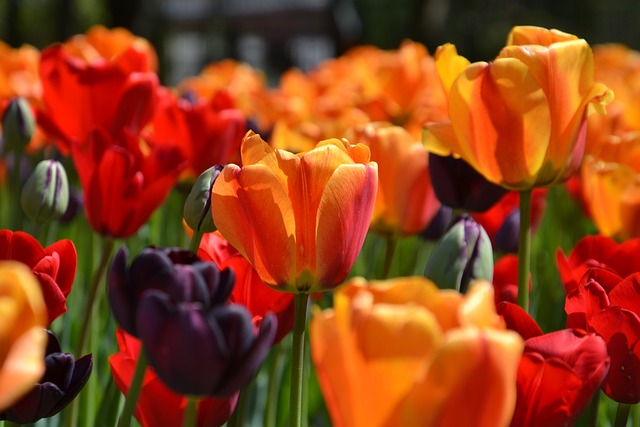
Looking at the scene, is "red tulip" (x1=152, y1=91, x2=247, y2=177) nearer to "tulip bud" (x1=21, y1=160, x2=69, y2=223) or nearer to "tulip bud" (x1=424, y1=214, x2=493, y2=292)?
"tulip bud" (x1=21, y1=160, x2=69, y2=223)

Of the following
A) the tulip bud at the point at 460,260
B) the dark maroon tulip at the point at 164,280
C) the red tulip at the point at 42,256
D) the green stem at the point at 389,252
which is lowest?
the green stem at the point at 389,252

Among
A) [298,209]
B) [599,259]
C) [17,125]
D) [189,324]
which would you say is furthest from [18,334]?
[17,125]

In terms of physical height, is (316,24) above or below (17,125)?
below

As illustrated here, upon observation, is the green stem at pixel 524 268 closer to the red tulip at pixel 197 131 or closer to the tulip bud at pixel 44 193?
the tulip bud at pixel 44 193

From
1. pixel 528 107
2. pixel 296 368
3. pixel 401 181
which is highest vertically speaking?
pixel 528 107

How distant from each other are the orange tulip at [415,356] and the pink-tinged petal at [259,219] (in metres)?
0.22

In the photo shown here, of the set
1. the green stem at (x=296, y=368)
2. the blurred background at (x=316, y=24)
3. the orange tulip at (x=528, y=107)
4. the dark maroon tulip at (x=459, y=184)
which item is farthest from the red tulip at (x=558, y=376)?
the blurred background at (x=316, y=24)

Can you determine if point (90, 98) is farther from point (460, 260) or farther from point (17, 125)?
point (460, 260)

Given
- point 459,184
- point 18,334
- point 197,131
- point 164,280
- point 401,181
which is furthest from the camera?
point 197,131

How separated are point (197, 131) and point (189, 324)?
1002mm

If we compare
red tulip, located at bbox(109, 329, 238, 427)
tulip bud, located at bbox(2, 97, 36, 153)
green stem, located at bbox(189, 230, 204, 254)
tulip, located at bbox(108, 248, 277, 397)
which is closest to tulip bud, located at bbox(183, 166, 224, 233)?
green stem, located at bbox(189, 230, 204, 254)

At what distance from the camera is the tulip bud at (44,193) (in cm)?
113

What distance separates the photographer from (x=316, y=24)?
535 inches

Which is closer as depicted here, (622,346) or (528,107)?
(622,346)
